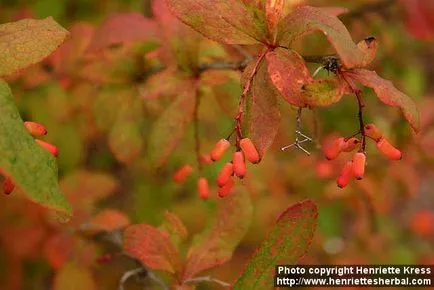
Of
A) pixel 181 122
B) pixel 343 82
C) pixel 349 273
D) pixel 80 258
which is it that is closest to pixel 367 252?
pixel 349 273

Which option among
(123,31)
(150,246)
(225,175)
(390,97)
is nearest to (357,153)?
(390,97)

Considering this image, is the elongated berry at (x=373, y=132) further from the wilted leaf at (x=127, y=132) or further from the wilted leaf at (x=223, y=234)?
the wilted leaf at (x=127, y=132)

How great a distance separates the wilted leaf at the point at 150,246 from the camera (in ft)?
4.33

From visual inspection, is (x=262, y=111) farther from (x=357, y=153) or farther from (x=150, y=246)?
(x=150, y=246)

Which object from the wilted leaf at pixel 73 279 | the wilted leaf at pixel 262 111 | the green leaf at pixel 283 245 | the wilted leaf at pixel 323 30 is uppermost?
the wilted leaf at pixel 323 30

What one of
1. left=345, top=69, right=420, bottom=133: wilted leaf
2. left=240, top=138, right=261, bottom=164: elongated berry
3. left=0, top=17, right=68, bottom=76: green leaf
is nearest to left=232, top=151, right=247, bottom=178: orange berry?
left=240, top=138, right=261, bottom=164: elongated berry

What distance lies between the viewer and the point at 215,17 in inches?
43.2

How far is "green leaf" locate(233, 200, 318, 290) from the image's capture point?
117cm

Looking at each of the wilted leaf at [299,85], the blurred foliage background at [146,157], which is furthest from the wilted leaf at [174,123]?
the wilted leaf at [299,85]

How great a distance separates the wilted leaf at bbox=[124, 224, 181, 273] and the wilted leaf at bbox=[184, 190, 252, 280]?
55 millimetres

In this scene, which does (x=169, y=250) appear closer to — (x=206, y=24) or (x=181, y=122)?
(x=181, y=122)

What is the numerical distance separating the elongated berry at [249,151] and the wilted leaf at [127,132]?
775 mm


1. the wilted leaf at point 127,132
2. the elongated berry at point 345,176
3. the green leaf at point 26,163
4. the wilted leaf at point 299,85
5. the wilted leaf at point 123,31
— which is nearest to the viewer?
the green leaf at point 26,163

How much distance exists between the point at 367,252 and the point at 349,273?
51 cm
